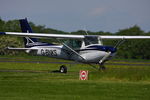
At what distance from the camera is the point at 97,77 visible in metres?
30.9

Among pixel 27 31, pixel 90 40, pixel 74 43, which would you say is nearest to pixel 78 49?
pixel 74 43

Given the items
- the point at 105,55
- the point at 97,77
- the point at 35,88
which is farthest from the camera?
the point at 105,55

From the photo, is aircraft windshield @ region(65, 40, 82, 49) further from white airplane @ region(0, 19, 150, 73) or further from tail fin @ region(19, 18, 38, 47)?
tail fin @ region(19, 18, 38, 47)

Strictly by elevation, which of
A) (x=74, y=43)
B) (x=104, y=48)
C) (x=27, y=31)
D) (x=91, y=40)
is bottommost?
(x=104, y=48)

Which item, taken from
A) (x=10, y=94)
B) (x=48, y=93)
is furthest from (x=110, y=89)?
(x=10, y=94)

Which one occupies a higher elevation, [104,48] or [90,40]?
[90,40]

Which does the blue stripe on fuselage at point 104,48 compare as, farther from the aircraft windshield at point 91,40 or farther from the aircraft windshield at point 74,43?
the aircraft windshield at point 74,43

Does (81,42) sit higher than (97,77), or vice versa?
(81,42)

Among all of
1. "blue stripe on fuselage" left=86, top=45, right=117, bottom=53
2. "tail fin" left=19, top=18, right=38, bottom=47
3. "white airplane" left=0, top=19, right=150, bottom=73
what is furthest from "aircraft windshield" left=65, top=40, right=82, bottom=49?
"tail fin" left=19, top=18, right=38, bottom=47

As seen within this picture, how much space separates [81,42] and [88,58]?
5.04ft

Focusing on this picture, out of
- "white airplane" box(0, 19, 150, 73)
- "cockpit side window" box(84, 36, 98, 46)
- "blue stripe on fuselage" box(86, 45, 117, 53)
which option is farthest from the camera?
"cockpit side window" box(84, 36, 98, 46)

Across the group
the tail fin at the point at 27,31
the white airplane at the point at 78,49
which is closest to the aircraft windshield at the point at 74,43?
the white airplane at the point at 78,49

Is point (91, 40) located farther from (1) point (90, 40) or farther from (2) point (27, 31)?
(2) point (27, 31)

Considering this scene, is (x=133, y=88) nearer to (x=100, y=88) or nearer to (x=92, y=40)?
(x=100, y=88)
